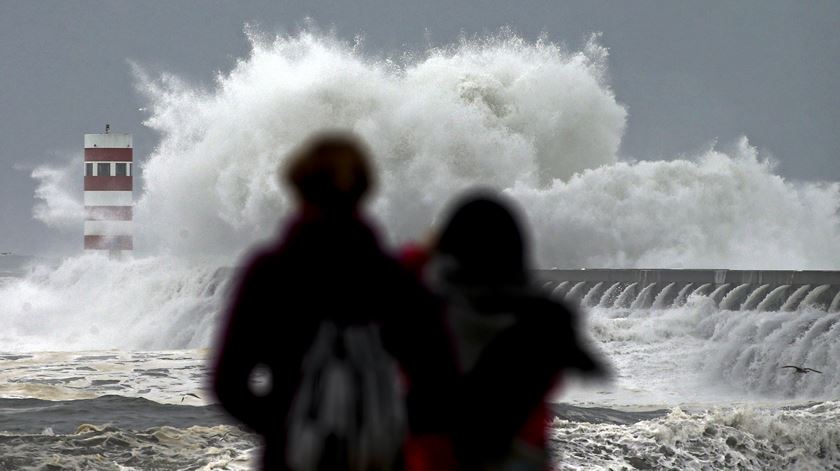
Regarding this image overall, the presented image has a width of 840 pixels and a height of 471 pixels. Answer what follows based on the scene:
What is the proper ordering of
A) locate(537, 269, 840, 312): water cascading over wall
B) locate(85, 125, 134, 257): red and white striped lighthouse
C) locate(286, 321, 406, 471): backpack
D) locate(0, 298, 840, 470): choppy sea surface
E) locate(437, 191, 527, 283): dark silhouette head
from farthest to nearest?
locate(85, 125, 134, 257): red and white striped lighthouse → locate(537, 269, 840, 312): water cascading over wall → locate(0, 298, 840, 470): choppy sea surface → locate(437, 191, 527, 283): dark silhouette head → locate(286, 321, 406, 471): backpack

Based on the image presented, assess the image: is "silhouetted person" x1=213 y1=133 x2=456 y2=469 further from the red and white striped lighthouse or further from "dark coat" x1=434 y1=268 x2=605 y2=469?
the red and white striped lighthouse

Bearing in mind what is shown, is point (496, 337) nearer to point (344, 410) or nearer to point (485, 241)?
point (485, 241)

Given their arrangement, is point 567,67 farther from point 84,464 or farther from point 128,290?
point 84,464

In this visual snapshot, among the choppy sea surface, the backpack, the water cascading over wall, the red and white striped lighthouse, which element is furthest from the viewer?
the red and white striped lighthouse

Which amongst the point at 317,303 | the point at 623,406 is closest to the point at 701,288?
the point at 623,406

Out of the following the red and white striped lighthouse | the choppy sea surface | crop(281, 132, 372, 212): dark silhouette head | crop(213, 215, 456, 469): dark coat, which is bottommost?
the choppy sea surface

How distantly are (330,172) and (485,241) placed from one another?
0.25 m

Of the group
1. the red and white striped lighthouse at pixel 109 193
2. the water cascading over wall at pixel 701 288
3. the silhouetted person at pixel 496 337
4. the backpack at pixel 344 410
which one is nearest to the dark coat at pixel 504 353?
the silhouetted person at pixel 496 337

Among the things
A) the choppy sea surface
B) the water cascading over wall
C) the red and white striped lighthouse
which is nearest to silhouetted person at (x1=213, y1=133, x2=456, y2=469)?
the choppy sea surface

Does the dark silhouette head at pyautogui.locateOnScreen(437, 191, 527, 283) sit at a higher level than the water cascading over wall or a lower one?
lower

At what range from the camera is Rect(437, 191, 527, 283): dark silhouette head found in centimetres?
152

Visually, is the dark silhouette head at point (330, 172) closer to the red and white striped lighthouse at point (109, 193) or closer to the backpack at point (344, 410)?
the backpack at point (344, 410)

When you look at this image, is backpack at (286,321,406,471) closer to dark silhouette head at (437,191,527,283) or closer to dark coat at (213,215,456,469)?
dark coat at (213,215,456,469)

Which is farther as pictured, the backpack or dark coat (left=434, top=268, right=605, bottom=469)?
dark coat (left=434, top=268, right=605, bottom=469)
